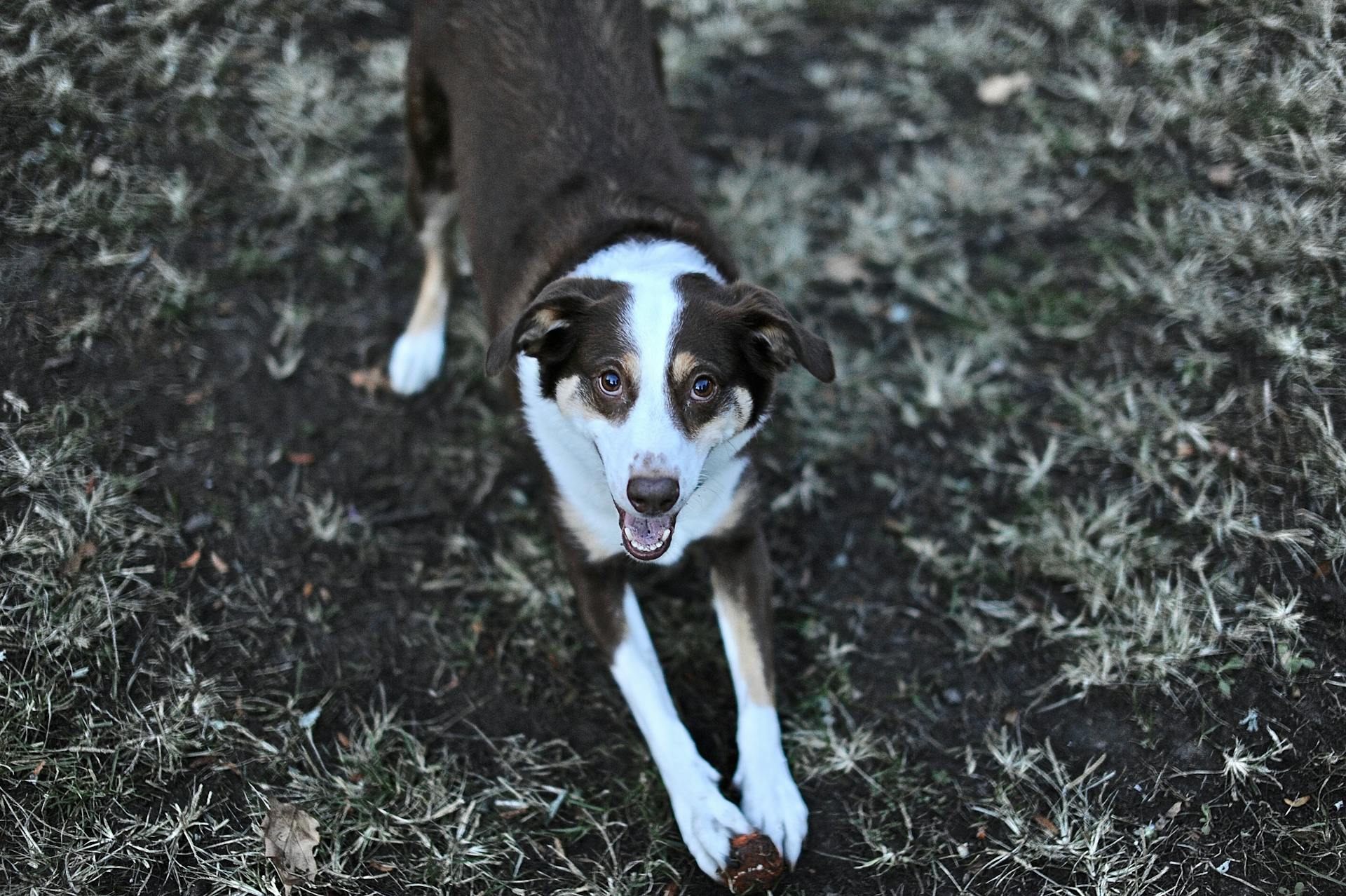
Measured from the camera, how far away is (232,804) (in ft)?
Answer: 9.86

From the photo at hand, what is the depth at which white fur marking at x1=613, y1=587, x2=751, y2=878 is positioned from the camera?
2879 millimetres

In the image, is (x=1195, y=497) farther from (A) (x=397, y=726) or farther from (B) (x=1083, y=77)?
(A) (x=397, y=726)

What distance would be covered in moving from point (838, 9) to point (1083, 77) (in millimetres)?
1265

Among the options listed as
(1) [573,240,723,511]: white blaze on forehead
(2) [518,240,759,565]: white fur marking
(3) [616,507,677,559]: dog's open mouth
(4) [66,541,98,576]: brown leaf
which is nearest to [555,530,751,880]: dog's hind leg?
(2) [518,240,759,565]: white fur marking

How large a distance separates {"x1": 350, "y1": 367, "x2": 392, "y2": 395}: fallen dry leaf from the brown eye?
1.56m

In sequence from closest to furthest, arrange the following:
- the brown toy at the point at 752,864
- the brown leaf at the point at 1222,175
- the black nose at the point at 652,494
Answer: the black nose at the point at 652,494
the brown toy at the point at 752,864
the brown leaf at the point at 1222,175

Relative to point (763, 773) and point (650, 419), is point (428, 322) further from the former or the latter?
point (763, 773)

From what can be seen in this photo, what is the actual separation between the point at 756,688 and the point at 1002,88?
10.6ft

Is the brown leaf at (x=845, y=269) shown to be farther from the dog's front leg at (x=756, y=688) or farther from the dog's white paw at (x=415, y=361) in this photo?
the dog's white paw at (x=415, y=361)

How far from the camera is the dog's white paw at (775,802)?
115 inches

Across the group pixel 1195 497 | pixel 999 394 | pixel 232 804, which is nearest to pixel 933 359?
pixel 999 394

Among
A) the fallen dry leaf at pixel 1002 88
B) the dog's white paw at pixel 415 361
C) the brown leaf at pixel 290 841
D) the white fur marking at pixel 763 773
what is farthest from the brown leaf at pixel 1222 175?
the brown leaf at pixel 290 841

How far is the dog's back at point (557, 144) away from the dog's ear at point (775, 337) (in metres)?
Answer: 0.52

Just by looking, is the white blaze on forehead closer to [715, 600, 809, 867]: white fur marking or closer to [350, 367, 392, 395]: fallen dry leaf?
[715, 600, 809, 867]: white fur marking
